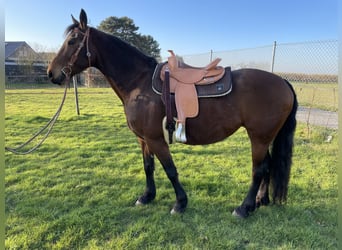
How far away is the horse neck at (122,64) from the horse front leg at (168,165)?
1.89 ft

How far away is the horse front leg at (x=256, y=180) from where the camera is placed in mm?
2371

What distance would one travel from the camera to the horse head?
7.52ft

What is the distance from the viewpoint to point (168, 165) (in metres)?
2.44

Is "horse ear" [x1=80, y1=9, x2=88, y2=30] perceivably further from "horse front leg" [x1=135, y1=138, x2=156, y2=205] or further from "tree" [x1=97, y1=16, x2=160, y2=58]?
"tree" [x1=97, y1=16, x2=160, y2=58]

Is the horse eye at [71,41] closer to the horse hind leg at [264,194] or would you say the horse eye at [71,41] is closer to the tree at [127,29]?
the horse hind leg at [264,194]

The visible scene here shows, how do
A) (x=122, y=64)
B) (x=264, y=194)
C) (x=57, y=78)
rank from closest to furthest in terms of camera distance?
(x=57, y=78) < (x=122, y=64) < (x=264, y=194)

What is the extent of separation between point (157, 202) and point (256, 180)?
108 cm

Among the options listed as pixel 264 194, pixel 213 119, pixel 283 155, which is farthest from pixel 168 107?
pixel 264 194

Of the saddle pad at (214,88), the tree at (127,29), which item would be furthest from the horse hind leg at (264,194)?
the tree at (127,29)

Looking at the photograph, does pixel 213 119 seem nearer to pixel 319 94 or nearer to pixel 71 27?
pixel 71 27

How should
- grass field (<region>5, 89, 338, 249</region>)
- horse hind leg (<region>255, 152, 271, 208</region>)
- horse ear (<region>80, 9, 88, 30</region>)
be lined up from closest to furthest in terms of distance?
grass field (<region>5, 89, 338, 249</region>)
horse ear (<region>80, 9, 88, 30</region>)
horse hind leg (<region>255, 152, 271, 208</region>)

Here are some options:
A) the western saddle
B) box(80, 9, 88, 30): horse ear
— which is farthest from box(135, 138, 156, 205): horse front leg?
box(80, 9, 88, 30): horse ear

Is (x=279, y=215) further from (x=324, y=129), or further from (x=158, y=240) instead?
(x=324, y=129)

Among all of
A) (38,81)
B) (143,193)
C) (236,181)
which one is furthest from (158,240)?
(38,81)
